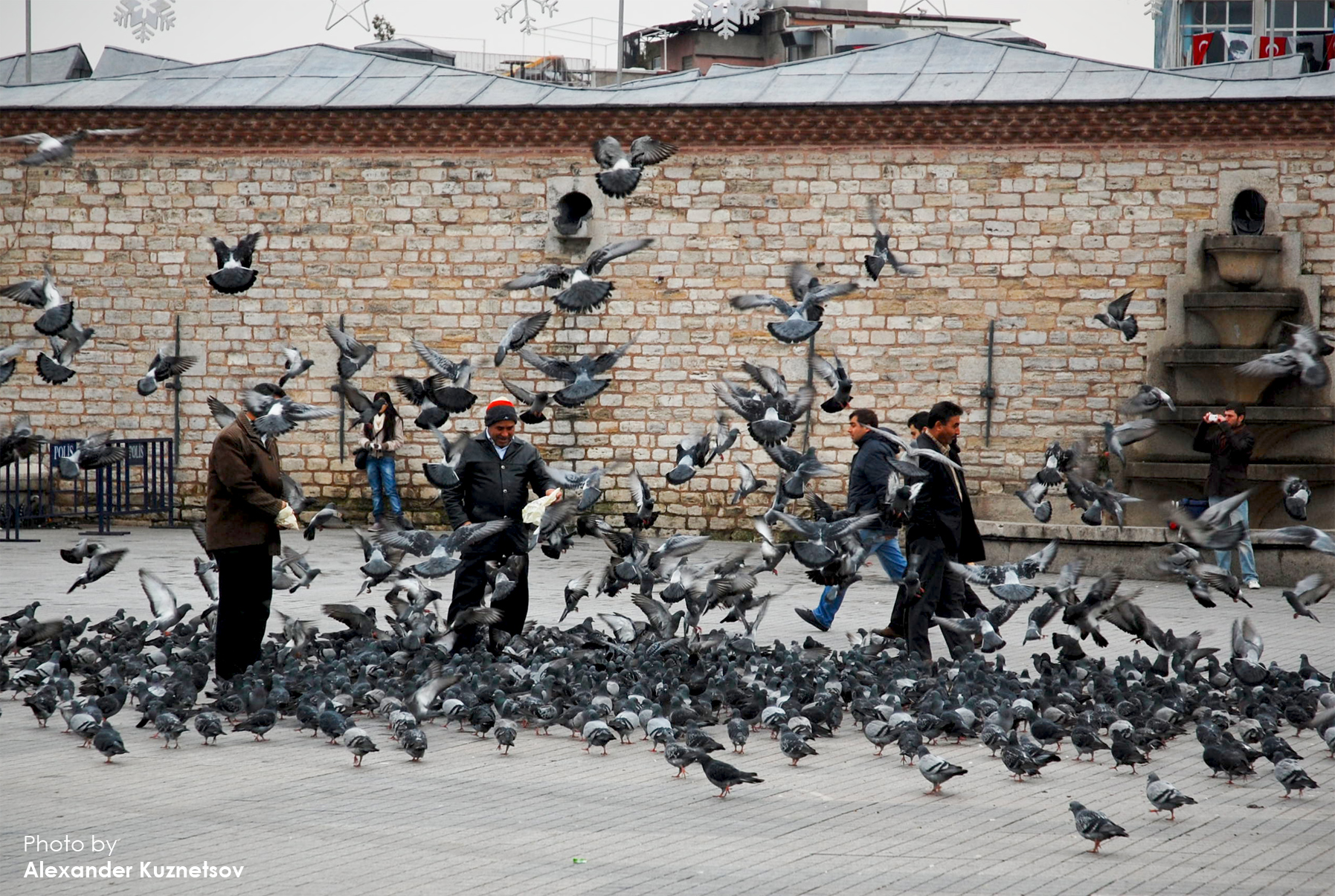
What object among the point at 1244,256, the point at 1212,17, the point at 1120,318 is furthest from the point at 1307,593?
the point at 1212,17

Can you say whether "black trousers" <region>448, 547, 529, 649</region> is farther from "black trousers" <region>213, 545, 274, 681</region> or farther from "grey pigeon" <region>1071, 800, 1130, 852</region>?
"grey pigeon" <region>1071, 800, 1130, 852</region>

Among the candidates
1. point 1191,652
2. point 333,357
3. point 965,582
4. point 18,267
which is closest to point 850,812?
point 1191,652

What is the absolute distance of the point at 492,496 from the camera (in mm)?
9414

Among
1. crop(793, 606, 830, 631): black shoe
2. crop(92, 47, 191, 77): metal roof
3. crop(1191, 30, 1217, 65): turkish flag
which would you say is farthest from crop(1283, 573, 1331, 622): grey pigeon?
crop(1191, 30, 1217, 65): turkish flag

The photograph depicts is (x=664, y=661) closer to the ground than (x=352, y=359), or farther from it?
closer to the ground

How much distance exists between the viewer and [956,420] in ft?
32.7

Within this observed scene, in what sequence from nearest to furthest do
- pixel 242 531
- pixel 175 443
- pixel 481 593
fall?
1. pixel 242 531
2. pixel 481 593
3. pixel 175 443

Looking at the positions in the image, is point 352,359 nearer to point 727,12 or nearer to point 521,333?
point 521,333

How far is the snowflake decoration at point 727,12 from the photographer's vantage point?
3180 cm

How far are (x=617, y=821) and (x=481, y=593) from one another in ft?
11.2

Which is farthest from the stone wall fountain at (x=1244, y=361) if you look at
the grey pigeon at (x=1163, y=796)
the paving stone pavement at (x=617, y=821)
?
the grey pigeon at (x=1163, y=796)

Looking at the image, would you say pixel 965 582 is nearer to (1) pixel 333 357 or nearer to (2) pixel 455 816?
(2) pixel 455 816

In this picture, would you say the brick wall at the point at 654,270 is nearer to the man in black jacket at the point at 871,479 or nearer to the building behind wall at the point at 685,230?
the building behind wall at the point at 685,230

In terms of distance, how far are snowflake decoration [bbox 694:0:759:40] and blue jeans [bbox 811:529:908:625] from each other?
71.0 feet
